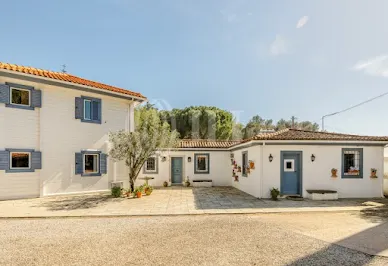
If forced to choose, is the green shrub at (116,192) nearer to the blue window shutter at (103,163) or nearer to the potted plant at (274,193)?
the blue window shutter at (103,163)

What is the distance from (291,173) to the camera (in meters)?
12.1

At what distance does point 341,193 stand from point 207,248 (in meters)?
9.64

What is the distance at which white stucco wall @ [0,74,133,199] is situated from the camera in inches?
446

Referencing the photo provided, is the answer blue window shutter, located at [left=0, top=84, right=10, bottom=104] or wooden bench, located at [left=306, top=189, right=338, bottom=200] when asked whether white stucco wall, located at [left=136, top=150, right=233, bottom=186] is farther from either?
blue window shutter, located at [left=0, top=84, right=10, bottom=104]

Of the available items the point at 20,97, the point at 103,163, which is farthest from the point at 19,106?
the point at 103,163

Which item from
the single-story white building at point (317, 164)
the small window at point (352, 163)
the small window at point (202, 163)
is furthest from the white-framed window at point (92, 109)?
the small window at point (352, 163)

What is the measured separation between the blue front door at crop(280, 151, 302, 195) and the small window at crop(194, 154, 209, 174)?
6.92m

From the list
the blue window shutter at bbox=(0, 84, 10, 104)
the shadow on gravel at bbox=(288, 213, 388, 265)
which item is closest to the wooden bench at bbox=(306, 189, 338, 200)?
the shadow on gravel at bbox=(288, 213, 388, 265)

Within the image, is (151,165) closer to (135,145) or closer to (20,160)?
(135,145)

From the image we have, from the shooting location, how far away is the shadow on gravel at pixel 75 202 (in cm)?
972

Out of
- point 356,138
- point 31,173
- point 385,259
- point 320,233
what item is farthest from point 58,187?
point 356,138

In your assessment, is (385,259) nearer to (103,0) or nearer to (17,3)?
(103,0)

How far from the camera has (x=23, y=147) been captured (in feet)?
38.0

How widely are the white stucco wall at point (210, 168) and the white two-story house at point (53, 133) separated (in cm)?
336
